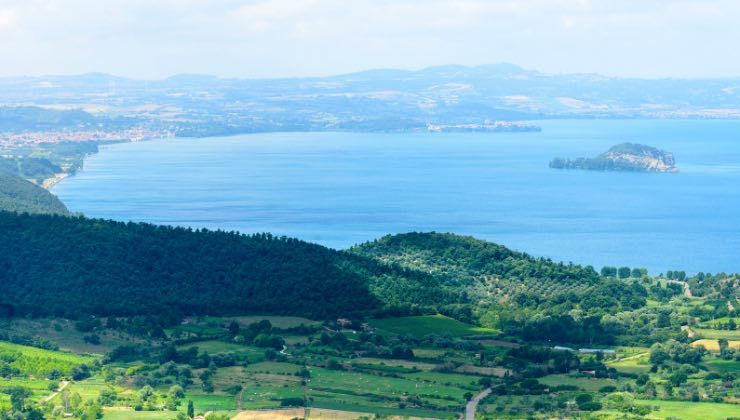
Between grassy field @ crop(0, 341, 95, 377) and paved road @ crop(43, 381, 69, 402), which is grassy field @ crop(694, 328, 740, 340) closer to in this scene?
grassy field @ crop(0, 341, 95, 377)

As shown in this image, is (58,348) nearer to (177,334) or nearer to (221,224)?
(177,334)

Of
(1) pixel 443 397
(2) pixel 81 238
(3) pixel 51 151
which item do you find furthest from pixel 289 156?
(1) pixel 443 397

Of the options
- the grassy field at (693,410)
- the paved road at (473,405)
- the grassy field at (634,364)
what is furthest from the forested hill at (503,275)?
the grassy field at (693,410)

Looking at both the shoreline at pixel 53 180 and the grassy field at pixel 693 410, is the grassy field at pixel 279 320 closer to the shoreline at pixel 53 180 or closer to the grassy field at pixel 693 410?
the grassy field at pixel 693 410

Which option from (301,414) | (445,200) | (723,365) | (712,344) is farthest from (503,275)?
(445,200)

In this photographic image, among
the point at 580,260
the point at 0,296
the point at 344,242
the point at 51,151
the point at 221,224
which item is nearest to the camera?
the point at 0,296

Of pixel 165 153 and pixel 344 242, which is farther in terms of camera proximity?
pixel 165 153

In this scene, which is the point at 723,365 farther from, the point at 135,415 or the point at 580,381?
the point at 135,415

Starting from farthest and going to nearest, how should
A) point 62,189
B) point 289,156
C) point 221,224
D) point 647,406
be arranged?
point 289,156 < point 62,189 < point 221,224 < point 647,406
